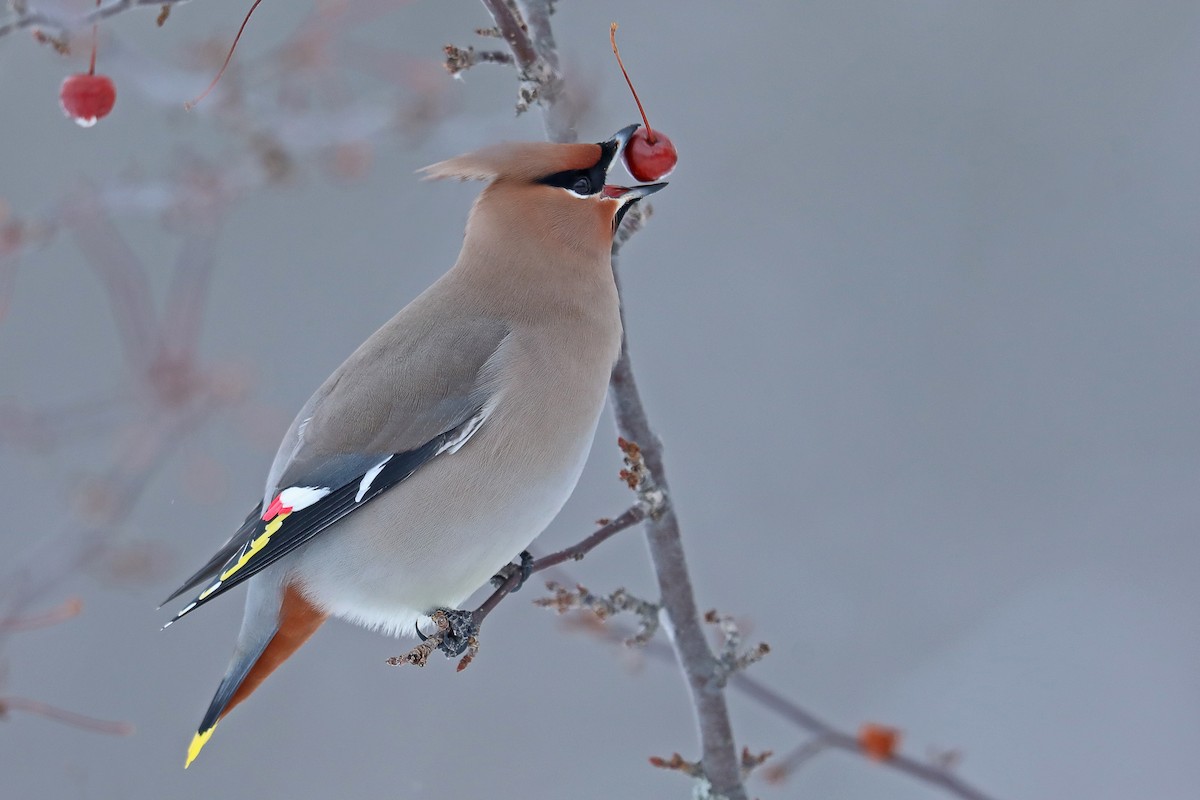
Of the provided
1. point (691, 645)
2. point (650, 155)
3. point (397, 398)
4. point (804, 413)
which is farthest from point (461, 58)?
point (804, 413)

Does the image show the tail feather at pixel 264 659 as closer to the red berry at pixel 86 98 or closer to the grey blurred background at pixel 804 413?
the red berry at pixel 86 98

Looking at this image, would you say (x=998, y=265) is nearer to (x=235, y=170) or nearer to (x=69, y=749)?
(x=235, y=170)

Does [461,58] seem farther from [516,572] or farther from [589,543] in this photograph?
[516,572]

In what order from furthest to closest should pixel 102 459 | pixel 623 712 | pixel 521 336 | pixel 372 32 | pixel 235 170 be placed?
pixel 372 32
pixel 623 712
pixel 102 459
pixel 235 170
pixel 521 336

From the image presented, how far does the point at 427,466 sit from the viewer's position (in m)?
2.43

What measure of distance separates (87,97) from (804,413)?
9.95ft

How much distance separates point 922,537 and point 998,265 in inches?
40.9

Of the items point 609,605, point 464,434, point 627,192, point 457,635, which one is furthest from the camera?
point 627,192

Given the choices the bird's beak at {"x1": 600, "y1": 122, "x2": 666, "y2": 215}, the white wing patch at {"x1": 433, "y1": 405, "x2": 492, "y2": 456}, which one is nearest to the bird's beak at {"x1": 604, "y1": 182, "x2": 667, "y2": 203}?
the bird's beak at {"x1": 600, "y1": 122, "x2": 666, "y2": 215}

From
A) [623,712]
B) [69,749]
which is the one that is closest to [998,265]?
[623,712]

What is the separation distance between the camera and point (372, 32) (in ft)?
15.9

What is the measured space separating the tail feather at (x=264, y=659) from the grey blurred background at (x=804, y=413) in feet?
5.75

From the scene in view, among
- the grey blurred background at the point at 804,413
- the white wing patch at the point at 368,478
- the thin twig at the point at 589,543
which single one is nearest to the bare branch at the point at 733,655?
the thin twig at the point at 589,543

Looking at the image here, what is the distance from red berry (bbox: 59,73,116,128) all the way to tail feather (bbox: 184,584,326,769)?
877 millimetres
